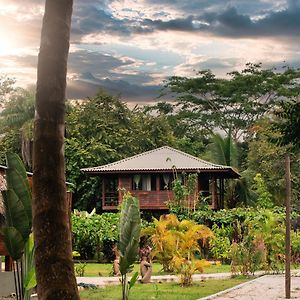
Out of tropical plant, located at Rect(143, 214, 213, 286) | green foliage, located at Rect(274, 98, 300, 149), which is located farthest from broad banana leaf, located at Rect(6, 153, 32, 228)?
tropical plant, located at Rect(143, 214, 213, 286)

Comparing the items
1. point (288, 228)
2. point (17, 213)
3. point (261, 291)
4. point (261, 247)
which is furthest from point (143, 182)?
point (17, 213)

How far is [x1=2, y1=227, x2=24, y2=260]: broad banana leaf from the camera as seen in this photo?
11.2 meters

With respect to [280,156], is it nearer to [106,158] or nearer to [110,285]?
[106,158]

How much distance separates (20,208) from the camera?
1128 cm

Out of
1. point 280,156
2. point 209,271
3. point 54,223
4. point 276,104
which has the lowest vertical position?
point 209,271

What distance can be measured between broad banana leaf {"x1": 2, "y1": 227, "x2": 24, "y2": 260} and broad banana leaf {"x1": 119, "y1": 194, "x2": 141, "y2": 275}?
1975 millimetres

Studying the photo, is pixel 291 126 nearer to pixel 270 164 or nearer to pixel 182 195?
pixel 182 195

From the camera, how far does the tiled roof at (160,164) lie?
4022 centimetres

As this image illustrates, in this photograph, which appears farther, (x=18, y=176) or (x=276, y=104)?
(x=276, y=104)

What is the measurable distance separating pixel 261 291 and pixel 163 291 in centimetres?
220

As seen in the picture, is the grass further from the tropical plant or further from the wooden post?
the wooden post

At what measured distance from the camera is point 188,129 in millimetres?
59781

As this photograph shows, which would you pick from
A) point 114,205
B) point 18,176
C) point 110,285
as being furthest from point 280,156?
point 18,176

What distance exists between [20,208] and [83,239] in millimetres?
20412
